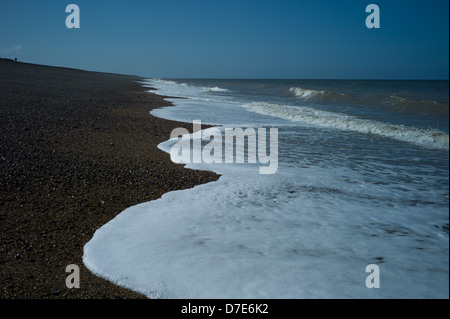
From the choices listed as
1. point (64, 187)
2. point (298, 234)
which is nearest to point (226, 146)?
point (64, 187)

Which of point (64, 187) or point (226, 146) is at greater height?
point (226, 146)

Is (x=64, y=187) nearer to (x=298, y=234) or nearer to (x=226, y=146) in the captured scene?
(x=298, y=234)

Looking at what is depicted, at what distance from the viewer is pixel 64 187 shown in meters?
4.69

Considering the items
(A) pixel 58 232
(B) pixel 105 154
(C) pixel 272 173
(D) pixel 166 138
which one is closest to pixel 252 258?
(A) pixel 58 232

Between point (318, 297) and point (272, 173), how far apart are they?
3452 mm

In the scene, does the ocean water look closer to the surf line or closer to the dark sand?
the dark sand

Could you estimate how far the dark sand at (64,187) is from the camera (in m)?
2.89

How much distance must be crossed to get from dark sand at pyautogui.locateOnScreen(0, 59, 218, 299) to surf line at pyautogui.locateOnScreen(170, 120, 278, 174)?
0.50 m

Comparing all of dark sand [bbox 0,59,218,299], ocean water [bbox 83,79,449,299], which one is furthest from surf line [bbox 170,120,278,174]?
ocean water [bbox 83,79,449,299]

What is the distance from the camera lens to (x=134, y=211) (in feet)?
13.8

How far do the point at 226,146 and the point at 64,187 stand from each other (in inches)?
163

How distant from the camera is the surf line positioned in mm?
6605

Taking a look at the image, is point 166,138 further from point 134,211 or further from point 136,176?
point 134,211
